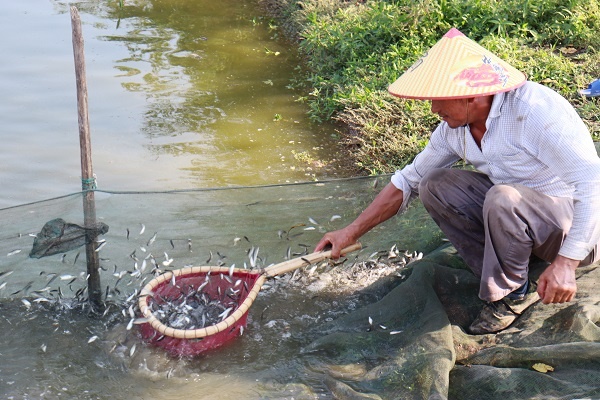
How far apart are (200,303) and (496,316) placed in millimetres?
1244

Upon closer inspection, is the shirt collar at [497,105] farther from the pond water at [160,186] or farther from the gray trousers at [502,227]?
the pond water at [160,186]

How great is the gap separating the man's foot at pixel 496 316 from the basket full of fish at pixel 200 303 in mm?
599

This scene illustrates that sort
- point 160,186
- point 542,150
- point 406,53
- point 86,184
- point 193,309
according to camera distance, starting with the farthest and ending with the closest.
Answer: point 406,53 → point 160,186 → point 86,184 → point 193,309 → point 542,150

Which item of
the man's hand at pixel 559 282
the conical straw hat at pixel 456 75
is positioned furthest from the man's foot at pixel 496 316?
the conical straw hat at pixel 456 75

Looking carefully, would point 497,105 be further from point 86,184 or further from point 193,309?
point 86,184

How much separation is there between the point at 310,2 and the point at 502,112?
574cm

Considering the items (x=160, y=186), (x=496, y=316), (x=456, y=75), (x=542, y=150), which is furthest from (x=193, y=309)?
(x=160, y=186)

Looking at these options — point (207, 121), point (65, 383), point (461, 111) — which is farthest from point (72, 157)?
point (461, 111)

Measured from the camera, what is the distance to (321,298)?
359 centimetres

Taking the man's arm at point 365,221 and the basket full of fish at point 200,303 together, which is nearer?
the basket full of fish at point 200,303

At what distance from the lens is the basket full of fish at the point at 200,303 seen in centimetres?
305

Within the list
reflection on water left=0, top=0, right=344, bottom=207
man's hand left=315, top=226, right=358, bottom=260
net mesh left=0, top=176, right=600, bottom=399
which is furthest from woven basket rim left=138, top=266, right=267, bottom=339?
reflection on water left=0, top=0, right=344, bottom=207

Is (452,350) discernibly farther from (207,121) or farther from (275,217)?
(207,121)

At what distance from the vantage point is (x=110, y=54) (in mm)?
8062
